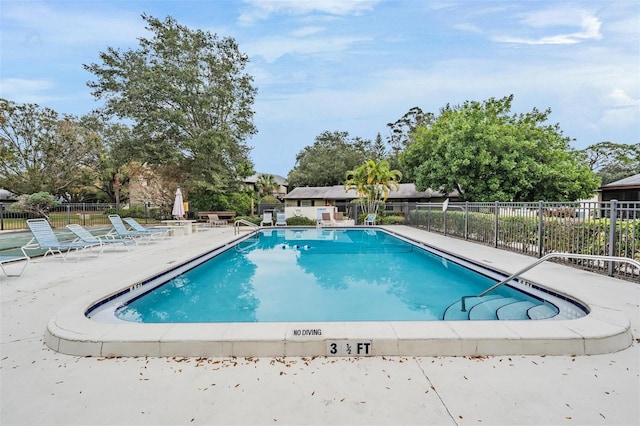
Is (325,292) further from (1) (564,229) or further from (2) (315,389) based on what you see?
(1) (564,229)

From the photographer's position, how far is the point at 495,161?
1928 cm

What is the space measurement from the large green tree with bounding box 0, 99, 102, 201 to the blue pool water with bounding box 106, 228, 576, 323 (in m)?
22.2

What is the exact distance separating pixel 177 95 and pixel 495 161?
19880 millimetres

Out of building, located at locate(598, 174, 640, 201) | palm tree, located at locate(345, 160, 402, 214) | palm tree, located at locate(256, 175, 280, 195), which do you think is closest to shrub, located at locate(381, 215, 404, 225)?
palm tree, located at locate(345, 160, 402, 214)

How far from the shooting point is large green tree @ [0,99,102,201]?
2395 cm

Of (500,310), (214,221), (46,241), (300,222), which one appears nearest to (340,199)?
(300,222)

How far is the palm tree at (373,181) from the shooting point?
20281 millimetres

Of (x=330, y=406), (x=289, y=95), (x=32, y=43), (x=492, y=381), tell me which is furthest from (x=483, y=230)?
(x=289, y=95)

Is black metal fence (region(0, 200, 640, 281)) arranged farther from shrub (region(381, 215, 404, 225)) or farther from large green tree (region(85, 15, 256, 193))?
large green tree (region(85, 15, 256, 193))

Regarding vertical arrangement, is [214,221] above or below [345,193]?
below

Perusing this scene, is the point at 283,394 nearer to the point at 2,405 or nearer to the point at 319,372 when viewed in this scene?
the point at 319,372

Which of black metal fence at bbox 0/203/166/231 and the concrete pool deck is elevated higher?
black metal fence at bbox 0/203/166/231

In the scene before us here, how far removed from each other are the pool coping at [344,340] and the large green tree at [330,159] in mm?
35854

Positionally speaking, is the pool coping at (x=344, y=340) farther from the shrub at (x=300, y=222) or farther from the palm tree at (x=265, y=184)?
the palm tree at (x=265, y=184)
